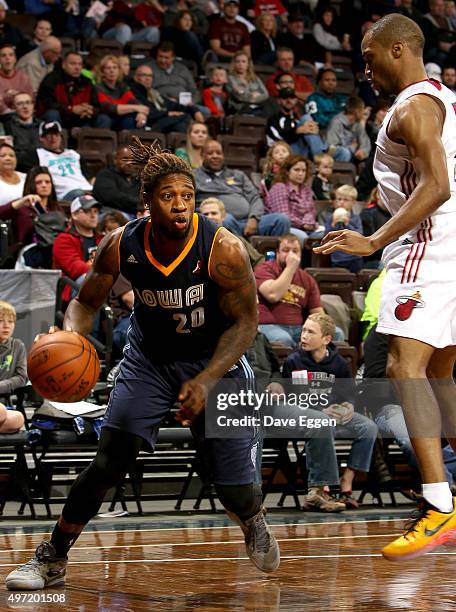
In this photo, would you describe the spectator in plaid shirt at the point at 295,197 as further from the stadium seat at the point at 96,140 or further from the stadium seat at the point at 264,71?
the stadium seat at the point at 264,71

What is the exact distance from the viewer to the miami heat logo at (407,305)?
414 cm

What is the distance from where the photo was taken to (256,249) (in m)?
9.73

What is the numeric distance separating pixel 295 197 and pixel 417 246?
262 inches

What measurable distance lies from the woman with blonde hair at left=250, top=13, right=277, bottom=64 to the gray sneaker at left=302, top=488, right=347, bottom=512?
905 centimetres

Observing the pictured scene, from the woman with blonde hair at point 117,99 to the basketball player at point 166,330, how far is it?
25.7 feet

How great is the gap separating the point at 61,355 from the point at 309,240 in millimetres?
6330

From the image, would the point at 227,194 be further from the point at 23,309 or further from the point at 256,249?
the point at 23,309

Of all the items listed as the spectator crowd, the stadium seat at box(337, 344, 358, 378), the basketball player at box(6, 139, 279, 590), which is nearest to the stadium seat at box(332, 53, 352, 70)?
the spectator crowd

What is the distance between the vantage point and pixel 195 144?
11227 mm

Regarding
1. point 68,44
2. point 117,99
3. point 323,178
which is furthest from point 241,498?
point 68,44

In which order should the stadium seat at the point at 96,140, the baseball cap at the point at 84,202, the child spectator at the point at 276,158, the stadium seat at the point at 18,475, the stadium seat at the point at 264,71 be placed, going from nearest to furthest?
the stadium seat at the point at 18,475 < the baseball cap at the point at 84,202 < the child spectator at the point at 276,158 < the stadium seat at the point at 96,140 < the stadium seat at the point at 264,71

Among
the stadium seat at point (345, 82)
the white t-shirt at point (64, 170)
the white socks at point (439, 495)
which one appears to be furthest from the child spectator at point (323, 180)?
the white socks at point (439, 495)

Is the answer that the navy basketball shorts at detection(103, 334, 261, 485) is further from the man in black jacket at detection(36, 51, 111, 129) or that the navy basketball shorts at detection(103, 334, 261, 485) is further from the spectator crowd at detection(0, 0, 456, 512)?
the man in black jacket at detection(36, 51, 111, 129)

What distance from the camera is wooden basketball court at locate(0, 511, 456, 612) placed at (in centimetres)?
416
